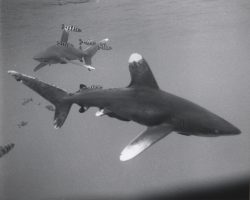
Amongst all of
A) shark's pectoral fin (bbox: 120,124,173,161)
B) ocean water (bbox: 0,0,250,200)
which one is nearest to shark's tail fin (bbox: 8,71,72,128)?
shark's pectoral fin (bbox: 120,124,173,161)

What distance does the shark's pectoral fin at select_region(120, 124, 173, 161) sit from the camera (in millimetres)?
2756

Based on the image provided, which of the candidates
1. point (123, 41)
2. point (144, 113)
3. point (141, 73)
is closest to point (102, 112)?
point (144, 113)

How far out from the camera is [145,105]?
3.25 meters

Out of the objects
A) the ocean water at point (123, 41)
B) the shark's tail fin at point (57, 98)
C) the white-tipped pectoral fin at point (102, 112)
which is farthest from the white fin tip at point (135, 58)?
the ocean water at point (123, 41)

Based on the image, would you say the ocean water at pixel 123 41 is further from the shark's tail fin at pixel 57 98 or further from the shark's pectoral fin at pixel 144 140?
the shark's pectoral fin at pixel 144 140

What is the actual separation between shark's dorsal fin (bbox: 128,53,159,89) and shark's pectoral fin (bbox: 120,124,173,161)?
43cm

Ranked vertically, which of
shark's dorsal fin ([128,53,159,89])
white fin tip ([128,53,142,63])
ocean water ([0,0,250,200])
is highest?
Result: white fin tip ([128,53,142,63])

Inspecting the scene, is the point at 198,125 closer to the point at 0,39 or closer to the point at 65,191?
the point at 0,39

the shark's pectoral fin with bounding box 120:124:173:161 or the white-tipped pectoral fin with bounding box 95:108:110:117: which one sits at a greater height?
the white-tipped pectoral fin with bounding box 95:108:110:117

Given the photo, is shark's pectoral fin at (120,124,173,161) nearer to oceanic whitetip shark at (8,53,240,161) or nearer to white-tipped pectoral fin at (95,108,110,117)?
oceanic whitetip shark at (8,53,240,161)

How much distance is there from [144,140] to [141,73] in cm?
68

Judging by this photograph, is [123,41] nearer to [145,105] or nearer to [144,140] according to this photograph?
[145,105]

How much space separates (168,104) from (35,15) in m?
8.63

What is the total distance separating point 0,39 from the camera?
14.5m
